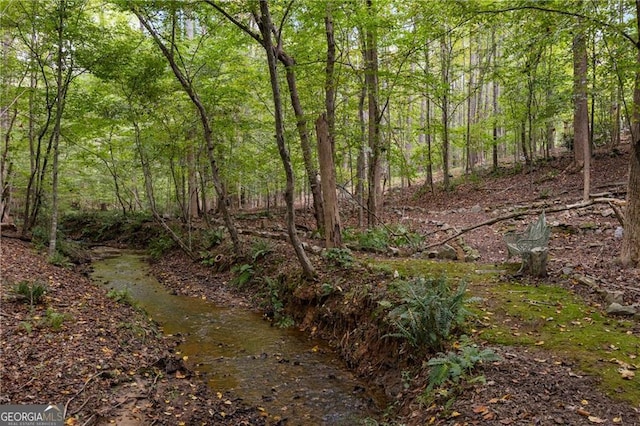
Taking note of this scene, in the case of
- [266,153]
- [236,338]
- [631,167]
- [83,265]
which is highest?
[266,153]

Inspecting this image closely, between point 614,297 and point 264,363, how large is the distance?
5.02 metres

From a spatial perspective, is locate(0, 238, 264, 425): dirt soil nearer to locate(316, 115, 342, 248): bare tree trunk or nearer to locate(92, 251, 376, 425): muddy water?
locate(92, 251, 376, 425): muddy water

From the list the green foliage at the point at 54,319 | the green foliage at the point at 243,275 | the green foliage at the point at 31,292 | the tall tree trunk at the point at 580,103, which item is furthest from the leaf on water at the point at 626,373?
the green foliage at the point at 243,275

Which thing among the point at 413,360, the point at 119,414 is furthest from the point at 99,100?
the point at 413,360

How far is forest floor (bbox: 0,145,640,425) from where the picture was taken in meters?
3.65

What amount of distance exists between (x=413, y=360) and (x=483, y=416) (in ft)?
4.92

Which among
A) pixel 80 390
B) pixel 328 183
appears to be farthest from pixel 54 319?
pixel 328 183

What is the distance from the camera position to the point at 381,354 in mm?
5574

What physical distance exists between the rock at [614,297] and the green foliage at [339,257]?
4098mm

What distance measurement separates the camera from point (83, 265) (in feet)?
40.4

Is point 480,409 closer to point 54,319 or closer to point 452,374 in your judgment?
point 452,374

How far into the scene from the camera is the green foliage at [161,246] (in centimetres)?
1455

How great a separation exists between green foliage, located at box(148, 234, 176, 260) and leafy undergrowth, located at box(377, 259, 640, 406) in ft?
37.3

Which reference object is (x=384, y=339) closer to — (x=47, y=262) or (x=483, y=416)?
(x=483, y=416)
